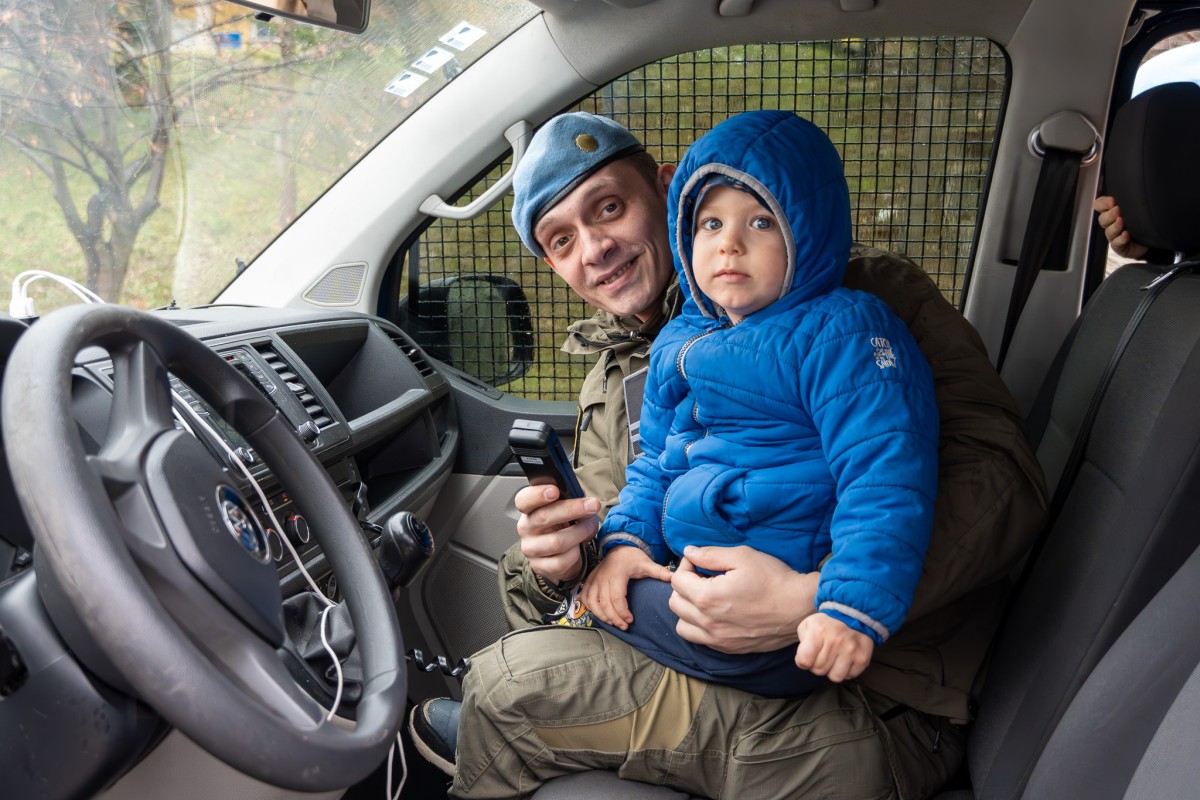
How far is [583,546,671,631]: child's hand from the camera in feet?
4.94

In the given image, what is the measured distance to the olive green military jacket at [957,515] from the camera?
140 centimetres

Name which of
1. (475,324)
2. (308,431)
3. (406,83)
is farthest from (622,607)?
(406,83)

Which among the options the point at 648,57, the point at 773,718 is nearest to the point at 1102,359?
the point at 773,718

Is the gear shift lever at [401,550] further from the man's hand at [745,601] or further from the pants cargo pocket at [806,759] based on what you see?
the pants cargo pocket at [806,759]

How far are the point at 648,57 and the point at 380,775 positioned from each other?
1541 millimetres

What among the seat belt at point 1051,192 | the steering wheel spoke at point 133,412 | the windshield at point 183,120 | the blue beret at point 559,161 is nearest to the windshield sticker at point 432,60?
the windshield at point 183,120

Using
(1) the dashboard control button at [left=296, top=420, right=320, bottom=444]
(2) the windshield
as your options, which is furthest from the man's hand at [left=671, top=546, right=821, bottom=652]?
(2) the windshield

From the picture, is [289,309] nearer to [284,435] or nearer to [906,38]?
[284,435]

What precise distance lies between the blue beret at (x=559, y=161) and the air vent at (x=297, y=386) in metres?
0.50

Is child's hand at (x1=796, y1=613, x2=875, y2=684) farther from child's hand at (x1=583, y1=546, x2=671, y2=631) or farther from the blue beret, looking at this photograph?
the blue beret

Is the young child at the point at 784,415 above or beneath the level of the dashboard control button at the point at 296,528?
above

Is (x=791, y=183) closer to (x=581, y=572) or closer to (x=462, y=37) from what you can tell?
(x=581, y=572)

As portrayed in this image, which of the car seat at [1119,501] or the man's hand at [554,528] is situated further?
the man's hand at [554,528]

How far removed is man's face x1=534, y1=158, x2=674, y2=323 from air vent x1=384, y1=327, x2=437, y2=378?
522 mm
